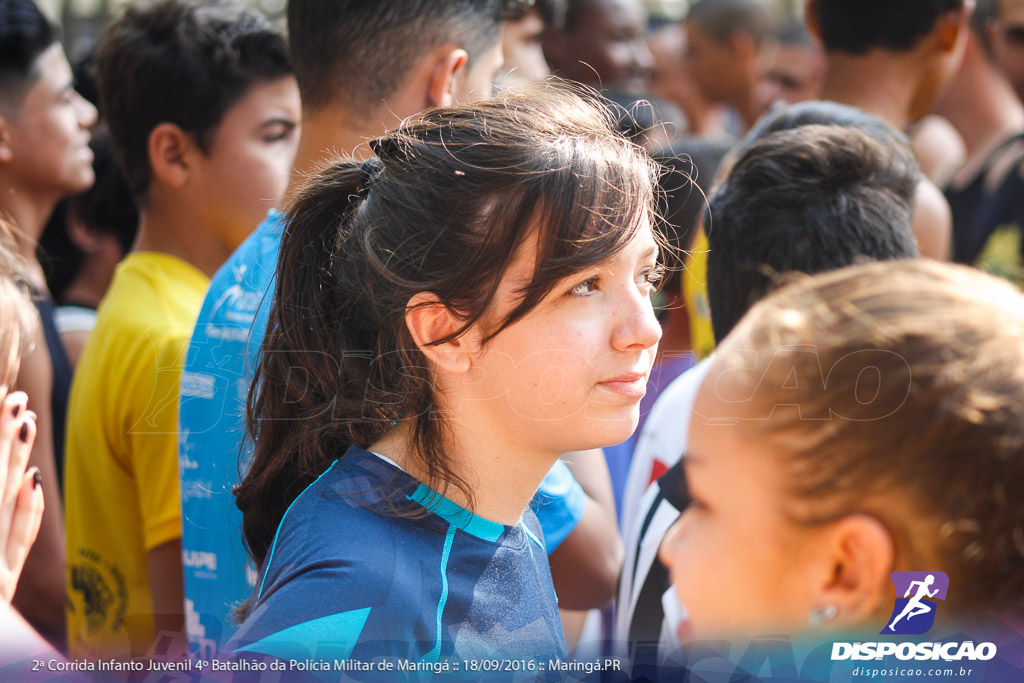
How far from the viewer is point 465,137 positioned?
1240mm

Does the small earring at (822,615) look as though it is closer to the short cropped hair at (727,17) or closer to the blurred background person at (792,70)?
the blurred background person at (792,70)

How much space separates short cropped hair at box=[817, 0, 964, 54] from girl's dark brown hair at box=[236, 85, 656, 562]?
5.68ft

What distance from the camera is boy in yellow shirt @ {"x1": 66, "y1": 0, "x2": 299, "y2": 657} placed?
1.84 m

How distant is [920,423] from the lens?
81 centimetres

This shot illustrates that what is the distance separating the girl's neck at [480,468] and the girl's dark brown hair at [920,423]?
46 centimetres

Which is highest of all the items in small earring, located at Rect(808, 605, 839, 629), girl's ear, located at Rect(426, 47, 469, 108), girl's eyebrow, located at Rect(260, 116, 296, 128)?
girl's ear, located at Rect(426, 47, 469, 108)

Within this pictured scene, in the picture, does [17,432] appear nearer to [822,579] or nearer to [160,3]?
[822,579]

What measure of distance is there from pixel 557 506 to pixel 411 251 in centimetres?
58

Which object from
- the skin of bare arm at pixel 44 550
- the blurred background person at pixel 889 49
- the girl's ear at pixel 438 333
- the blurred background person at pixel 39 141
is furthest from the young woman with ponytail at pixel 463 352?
the blurred background person at pixel 889 49

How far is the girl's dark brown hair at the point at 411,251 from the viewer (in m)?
1.20

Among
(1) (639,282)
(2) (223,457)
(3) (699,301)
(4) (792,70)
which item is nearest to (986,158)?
(3) (699,301)

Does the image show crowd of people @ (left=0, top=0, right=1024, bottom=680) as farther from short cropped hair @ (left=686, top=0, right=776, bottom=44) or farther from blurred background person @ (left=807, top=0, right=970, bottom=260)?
short cropped hair @ (left=686, top=0, right=776, bottom=44)

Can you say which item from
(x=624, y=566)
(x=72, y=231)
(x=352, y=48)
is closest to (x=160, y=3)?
(x=352, y=48)

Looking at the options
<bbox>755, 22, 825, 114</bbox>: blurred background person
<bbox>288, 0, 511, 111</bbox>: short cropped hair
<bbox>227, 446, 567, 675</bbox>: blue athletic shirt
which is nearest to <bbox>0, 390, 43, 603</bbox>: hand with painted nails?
<bbox>227, 446, 567, 675</bbox>: blue athletic shirt
